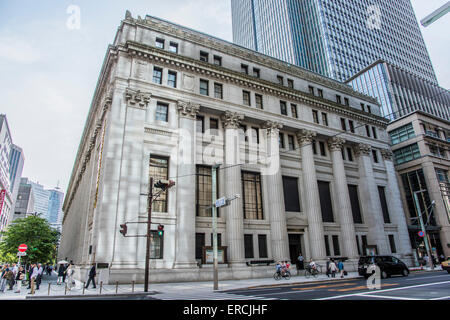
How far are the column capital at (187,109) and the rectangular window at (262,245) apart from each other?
47.9 feet

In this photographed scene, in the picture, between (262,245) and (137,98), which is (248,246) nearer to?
(262,245)

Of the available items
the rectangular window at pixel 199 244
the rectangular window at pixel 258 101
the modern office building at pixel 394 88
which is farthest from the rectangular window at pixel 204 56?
the modern office building at pixel 394 88

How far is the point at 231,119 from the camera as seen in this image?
31.3 m

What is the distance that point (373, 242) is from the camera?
36375 millimetres

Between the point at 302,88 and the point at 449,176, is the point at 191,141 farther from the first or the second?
Answer: the point at 449,176

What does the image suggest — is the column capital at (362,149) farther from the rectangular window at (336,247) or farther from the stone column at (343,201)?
the rectangular window at (336,247)

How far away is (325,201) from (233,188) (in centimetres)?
1412

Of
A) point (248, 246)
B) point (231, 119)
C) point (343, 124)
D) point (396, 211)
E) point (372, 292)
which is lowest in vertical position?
point (372, 292)

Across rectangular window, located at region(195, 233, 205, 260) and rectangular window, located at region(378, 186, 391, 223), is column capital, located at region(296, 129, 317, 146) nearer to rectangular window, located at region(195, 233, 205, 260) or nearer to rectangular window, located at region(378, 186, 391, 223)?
rectangular window, located at region(378, 186, 391, 223)

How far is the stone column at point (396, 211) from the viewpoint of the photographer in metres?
38.8

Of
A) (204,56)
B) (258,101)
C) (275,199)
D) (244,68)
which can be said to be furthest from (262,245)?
(204,56)

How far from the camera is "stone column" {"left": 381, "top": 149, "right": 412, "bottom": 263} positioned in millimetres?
38750
